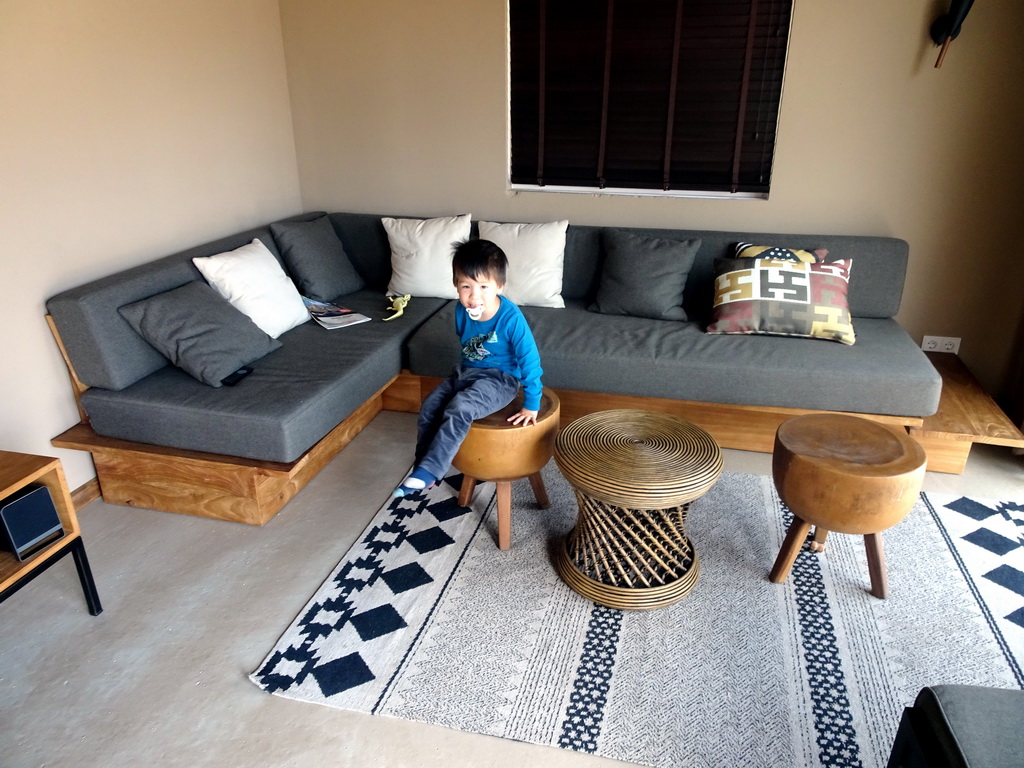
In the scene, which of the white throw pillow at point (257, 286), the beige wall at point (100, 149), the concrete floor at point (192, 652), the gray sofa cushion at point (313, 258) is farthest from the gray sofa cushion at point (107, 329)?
the gray sofa cushion at point (313, 258)

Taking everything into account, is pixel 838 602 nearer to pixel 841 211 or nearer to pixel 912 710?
pixel 912 710

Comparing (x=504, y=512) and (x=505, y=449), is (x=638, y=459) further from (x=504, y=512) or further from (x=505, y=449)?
(x=504, y=512)

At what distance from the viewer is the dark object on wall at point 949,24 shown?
2768mm

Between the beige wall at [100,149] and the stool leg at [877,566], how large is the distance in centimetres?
278

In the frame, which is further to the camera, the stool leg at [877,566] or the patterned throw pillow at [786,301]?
the patterned throw pillow at [786,301]

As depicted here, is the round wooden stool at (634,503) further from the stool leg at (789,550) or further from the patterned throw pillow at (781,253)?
the patterned throw pillow at (781,253)

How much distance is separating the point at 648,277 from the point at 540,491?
4.02 ft

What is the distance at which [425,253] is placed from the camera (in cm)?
344

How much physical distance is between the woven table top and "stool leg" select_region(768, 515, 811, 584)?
0.35m

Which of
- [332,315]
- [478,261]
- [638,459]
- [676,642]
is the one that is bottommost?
[676,642]

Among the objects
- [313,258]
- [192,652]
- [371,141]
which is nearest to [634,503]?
[192,652]

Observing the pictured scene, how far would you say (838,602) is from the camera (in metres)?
2.11

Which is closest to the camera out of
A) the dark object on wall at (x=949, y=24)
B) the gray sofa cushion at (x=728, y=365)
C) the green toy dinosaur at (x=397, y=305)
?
the gray sofa cushion at (x=728, y=365)

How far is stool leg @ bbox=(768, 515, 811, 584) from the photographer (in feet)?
6.93
